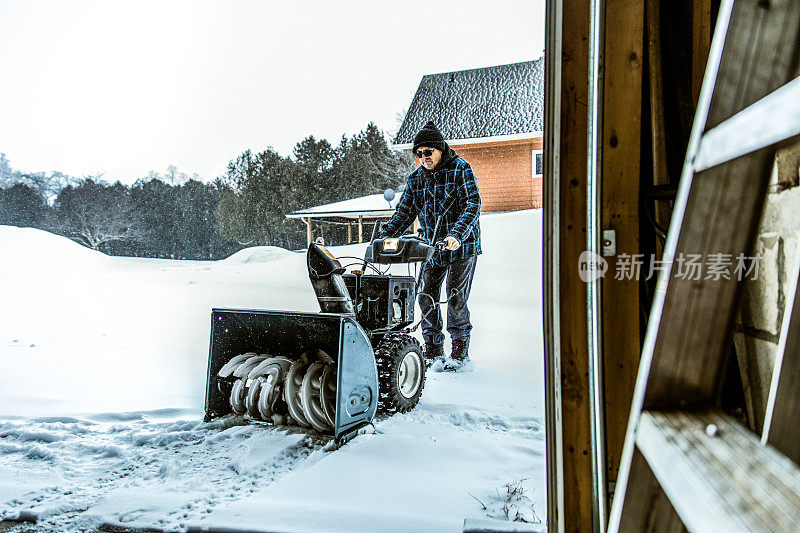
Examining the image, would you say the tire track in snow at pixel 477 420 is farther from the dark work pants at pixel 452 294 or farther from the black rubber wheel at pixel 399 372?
the dark work pants at pixel 452 294

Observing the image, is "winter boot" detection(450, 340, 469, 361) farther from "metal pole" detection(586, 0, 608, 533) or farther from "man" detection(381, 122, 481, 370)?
"metal pole" detection(586, 0, 608, 533)

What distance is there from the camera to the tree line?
12312 millimetres

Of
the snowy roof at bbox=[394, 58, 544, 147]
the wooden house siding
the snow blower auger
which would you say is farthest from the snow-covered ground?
the snowy roof at bbox=[394, 58, 544, 147]

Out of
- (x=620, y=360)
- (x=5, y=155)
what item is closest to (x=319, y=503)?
(x=620, y=360)

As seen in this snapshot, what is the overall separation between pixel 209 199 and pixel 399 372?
40.4 feet

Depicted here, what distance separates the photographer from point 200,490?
195cm

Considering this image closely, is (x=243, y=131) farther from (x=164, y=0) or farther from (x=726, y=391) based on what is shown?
(x=726, y=391)

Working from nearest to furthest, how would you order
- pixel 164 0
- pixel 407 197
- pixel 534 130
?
pixel 407 197, pixel 534 130, pixel 164 0

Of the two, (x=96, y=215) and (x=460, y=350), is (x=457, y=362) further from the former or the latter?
(x=96, y=215)

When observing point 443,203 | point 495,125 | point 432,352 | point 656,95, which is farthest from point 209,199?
point 656,95

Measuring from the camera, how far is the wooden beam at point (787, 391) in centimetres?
49

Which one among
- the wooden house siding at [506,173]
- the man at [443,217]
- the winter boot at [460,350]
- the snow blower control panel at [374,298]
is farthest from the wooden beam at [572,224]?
the wooden house siding at [506,173]

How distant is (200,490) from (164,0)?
1312cm

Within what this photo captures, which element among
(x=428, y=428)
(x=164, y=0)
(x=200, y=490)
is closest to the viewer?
(x=200, y=490)
